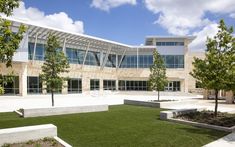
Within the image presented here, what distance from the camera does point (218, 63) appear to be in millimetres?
13438

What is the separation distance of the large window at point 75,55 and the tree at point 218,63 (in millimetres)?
32081

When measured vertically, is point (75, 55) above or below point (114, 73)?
above

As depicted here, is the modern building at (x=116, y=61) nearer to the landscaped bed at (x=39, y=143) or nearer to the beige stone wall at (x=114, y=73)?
the beige stone wall at (x=114, y=73)

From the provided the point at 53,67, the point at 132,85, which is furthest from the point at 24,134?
the point at 132,85

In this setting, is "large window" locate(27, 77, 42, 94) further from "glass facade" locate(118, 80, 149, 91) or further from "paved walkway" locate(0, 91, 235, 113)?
"glass facade" locate(118, 80, 149, 91)

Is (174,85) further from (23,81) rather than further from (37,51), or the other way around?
(23,81)

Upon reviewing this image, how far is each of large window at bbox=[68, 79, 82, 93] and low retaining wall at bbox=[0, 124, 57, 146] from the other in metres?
33.6

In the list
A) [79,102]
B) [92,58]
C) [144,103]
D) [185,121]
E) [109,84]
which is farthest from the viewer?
[109,84]

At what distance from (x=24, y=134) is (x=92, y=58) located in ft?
131

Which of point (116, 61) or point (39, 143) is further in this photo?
point (116, 61)

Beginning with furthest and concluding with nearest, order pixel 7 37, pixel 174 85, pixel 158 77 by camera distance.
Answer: pixel 174 85 → pixel 158 77 → pixel 7 37

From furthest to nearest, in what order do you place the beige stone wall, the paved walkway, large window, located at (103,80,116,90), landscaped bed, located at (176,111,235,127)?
large window, located at (103,80,116,90), the beige stone wall, the paved walkway, landscaped bed, located at (176,111,235,127)

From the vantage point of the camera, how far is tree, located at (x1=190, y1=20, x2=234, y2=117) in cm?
1330

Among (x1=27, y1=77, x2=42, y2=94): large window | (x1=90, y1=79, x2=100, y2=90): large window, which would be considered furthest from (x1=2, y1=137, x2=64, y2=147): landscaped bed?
(x1=90, y1=79, x2=100, y2=90): large window
